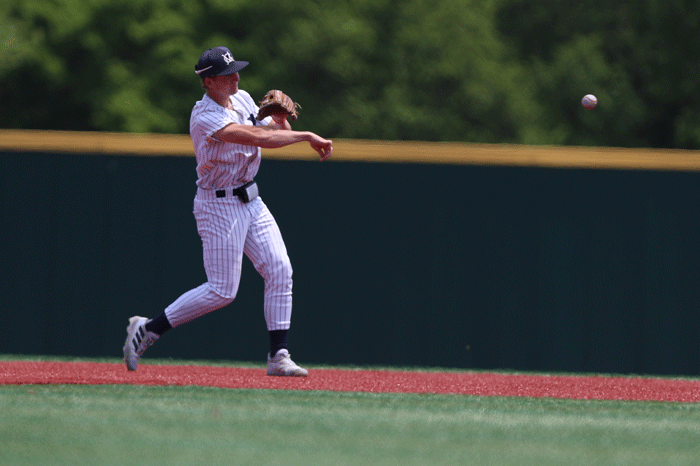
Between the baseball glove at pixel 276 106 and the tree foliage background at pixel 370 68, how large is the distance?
1836 cm

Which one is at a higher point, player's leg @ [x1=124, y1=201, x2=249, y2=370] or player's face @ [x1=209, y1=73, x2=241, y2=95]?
player's face @ [x1=209, y1=73, x2=241, y2=95]

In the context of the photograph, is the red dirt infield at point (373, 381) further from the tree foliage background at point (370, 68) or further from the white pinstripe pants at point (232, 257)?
the tree foliage background at point (370, 68)

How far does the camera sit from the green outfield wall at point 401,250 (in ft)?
27.5

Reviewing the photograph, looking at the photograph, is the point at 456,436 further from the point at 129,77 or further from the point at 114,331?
the point at 129,77

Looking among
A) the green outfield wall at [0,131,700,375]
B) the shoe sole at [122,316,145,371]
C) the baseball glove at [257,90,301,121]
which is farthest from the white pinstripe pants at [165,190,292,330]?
the green outfield wall at [0,131,700,375]

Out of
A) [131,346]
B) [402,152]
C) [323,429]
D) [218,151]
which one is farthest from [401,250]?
[323,429]

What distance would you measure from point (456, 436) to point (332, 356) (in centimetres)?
428

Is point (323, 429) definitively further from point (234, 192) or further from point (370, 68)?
point (370, 68)

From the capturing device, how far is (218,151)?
6.14m

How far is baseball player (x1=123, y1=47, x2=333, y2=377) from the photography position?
6.09m

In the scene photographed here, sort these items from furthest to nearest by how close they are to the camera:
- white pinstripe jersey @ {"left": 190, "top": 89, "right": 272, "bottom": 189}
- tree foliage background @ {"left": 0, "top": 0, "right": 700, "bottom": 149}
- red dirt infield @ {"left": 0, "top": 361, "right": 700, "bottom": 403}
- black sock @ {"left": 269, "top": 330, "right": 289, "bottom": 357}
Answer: tree foliage background @ {"left": 0, "top": 0, "right": 700, "bottom": 149} → black sock @ {"left": 269, "top": 330, "right": 289, "bottom": 357} → white pinstripe jersey @ {"left": 190, "top": 89, "right": 272, "bottom": 189} → red dirt infield @ {"left": 0, "top": 361, "right": 700, "bottom": 403}

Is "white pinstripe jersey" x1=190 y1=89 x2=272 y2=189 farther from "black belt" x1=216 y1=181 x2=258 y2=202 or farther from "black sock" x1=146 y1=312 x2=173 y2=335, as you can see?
"black sock" x1=146 y1=312 x2=173 y2=335

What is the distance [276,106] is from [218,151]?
16.7 inches

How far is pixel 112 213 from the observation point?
8.41m
